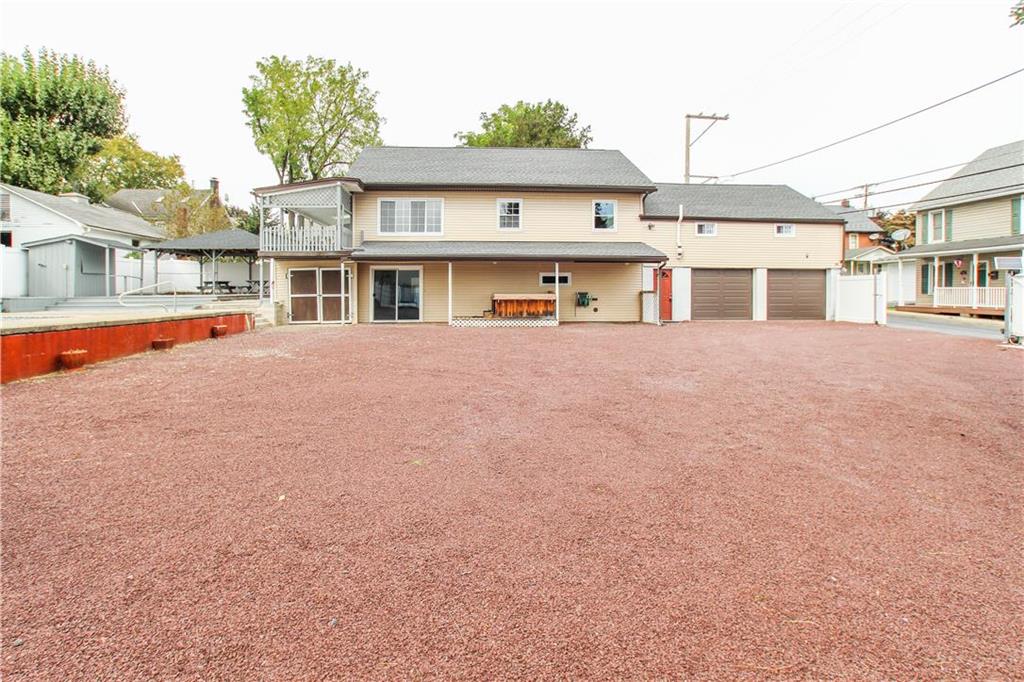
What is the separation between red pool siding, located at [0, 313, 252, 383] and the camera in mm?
6359

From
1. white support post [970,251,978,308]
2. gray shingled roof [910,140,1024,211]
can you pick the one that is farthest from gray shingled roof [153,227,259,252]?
white support post [970,251,978,308]

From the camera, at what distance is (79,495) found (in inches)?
138

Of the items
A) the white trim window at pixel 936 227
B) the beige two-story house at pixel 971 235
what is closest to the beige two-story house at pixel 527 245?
the beige two-story house at pixel 971 235

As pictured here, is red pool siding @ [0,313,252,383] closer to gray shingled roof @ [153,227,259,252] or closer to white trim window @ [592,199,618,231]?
gray shingled roof @ [153,227,259,252]

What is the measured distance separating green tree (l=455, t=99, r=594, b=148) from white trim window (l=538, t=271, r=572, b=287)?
20540mm

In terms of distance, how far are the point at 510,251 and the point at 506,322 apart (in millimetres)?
2509

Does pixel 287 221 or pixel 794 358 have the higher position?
pixel 287 221

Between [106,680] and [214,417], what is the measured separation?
3.85 meters

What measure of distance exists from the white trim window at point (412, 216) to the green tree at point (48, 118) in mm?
23131

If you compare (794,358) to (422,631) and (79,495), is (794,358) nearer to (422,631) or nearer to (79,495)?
(422,631)

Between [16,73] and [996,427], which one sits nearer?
[996,427]

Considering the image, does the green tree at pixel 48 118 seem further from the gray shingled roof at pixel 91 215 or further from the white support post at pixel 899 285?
the white support post at pixel 899 285

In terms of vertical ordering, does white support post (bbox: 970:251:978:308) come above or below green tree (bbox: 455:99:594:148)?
below

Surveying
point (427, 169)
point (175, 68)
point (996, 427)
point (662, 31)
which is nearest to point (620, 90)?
point (662, 31)
